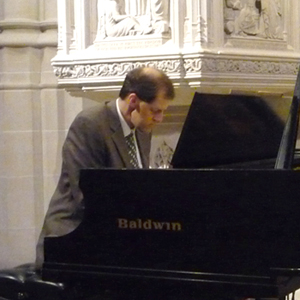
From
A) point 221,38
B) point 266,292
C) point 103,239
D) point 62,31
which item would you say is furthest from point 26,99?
point 266,292

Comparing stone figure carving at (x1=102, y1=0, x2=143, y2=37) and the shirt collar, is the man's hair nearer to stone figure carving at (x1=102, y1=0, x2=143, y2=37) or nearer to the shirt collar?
the shirt collar

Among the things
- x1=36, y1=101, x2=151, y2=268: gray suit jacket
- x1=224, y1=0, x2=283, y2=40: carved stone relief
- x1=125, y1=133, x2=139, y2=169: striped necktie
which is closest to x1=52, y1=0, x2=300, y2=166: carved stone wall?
x1=224, y1=0, x2=283, y2=40: carved stone relief

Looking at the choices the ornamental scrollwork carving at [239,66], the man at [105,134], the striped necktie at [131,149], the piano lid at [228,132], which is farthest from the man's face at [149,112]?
the ornamental scrollwork carving at [239,66]

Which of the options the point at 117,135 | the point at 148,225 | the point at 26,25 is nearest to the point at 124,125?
the point at 117,135

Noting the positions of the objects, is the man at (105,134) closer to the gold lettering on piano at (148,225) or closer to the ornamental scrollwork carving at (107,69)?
the gold lettering on piano at (148,225)

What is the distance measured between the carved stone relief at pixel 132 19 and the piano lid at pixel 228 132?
1.51 m

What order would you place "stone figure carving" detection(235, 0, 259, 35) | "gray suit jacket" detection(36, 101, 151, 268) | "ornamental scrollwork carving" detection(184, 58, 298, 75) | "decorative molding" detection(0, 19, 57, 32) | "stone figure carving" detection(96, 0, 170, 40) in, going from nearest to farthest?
"gray suit jacket" detection(36, 101, 151, 268), "ornamental scrollwork carving" detection(184, 58, 298, 75), "stone figure carving" detection(96, 0, 170, 40), "stone figure carving" detection(235, 0, 259, 35), "decorative molding" detection(0, 19, 57, 32)

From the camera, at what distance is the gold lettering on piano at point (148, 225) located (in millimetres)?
2873

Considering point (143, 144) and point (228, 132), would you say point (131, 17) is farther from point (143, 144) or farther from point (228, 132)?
point (228, 132)

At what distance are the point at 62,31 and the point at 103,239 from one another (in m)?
2.43

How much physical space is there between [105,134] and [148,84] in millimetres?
282

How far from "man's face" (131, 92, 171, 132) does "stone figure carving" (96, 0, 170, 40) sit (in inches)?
66.4

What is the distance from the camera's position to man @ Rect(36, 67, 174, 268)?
3.21 metres

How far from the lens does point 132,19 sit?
→ 496 centimetres
